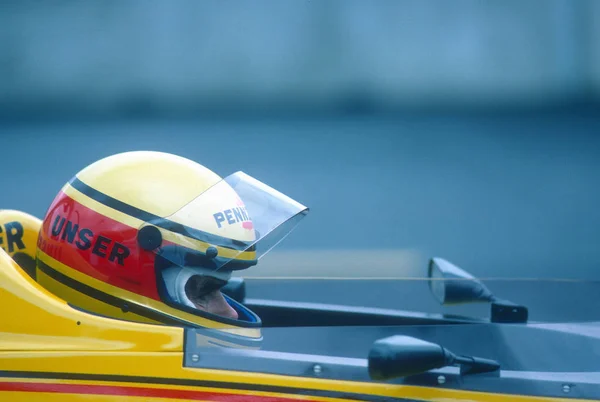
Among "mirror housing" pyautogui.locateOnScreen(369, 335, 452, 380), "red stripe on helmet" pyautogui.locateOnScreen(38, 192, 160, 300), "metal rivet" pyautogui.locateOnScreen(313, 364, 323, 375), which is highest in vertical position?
"red stripe on helmet" pyautogui.locateOnScreen(38, 192, 160, 300)

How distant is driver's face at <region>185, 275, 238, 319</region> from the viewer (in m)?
2.24

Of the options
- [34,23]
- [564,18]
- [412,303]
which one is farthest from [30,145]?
[412,303]

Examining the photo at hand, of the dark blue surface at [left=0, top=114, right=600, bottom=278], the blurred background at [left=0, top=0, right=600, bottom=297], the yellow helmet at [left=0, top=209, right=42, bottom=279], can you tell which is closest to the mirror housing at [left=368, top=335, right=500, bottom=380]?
the yellow helmet at [left=0, top=209, right=42, bottom=279]

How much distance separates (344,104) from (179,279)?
675 centimetres

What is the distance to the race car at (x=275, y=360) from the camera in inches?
75.2

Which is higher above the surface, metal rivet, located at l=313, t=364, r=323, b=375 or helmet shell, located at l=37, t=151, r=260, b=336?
helmet shell, located at l=37, t=151, r=260, b=336

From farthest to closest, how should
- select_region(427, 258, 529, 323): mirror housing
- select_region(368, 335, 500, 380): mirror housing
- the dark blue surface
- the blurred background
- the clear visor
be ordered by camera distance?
the blurred background → the dark blue surface → select_region(427, 258, 529, 323): mirror housing → the clear visor → select_region(368, 335, 500, 380): mirror housing

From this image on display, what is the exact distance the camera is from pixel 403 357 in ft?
6.00

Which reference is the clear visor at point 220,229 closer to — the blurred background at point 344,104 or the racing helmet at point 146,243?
the racing helmet at point 146,243

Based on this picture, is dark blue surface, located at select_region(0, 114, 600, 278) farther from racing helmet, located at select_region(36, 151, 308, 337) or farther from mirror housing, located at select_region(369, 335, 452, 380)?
Result: mirror housing, located at select_region(369, 335, 452, 380)

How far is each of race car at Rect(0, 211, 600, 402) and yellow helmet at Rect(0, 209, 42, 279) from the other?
511mm

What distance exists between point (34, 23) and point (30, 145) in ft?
4.10

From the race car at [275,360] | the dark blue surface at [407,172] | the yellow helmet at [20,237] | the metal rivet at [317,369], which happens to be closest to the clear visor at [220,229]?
the race car at [275,360]

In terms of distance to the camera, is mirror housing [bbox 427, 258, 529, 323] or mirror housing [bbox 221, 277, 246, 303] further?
mirror housing [bbox 221, 277, 246, 303]
